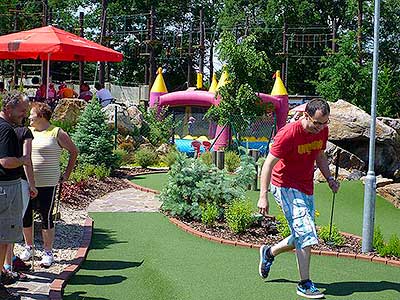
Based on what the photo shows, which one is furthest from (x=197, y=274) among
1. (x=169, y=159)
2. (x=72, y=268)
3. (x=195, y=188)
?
(x=169, y=159)

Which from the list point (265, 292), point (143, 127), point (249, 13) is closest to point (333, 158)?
point (143, 127)

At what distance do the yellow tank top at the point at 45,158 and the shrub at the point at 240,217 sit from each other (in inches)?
101

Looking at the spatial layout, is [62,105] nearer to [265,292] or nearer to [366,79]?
[265,292]

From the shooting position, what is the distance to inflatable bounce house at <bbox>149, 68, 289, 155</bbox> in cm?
1888

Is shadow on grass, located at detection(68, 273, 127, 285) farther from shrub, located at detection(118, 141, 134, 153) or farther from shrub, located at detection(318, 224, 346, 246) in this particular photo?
shrub, located at detection(118, 141, 134, 153)

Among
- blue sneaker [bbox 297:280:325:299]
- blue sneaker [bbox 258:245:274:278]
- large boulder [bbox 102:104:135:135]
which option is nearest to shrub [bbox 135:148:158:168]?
large boulder [bbox 102:104:135:135]

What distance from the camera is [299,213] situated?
5.52m

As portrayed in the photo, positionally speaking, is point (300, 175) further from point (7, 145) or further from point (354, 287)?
point (7, 145)

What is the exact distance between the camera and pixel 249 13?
5175cm

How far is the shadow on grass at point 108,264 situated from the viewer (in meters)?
6.62

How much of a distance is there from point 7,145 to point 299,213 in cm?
248

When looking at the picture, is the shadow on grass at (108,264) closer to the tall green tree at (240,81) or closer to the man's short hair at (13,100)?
the man's short hair at (13,100)

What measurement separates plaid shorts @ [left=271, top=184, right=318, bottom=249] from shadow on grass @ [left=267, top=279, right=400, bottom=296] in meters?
0.60

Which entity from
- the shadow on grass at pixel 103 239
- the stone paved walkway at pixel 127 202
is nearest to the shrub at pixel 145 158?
the stone paved walkway at pixel 127 202
